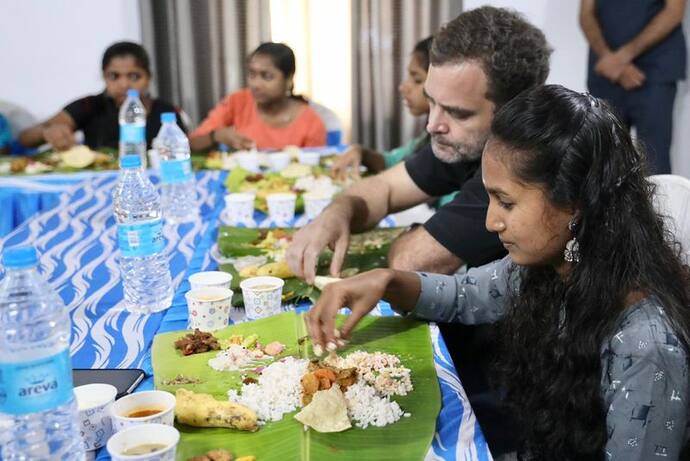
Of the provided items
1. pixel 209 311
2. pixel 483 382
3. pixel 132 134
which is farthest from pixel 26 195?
pixel 483 382

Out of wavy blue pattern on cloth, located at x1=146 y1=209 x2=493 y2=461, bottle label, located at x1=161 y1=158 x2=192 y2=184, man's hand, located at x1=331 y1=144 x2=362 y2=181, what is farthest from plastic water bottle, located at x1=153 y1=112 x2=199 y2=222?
wavy blue pattern on cloth, located at x1=146 y1=209 x2=493 y2=461

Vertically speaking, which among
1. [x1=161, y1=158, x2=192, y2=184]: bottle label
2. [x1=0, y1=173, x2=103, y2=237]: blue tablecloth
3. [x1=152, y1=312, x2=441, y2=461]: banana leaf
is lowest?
[x1=0, y1=173, x2=103, y2=237]: blue tablecloth

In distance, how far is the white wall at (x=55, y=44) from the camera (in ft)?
17.4

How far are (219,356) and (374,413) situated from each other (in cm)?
37

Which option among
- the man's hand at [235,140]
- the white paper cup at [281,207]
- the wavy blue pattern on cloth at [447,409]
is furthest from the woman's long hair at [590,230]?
the man's hand at [235,140]

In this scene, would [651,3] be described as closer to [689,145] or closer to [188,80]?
[689,145]

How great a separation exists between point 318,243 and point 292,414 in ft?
2.59

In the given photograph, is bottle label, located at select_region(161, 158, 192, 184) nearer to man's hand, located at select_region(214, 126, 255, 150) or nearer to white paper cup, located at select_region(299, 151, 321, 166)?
white paper cup, located at select_region(299, 151, 321, 166)

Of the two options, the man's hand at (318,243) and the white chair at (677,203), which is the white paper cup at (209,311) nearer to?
the man's hand at (318,243)

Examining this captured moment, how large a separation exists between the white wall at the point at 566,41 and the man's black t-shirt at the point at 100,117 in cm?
238

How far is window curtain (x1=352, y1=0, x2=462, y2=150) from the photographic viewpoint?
17.6 feet

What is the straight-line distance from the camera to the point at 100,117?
15.1ft

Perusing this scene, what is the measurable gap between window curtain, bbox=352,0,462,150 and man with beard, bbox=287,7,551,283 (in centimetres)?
333

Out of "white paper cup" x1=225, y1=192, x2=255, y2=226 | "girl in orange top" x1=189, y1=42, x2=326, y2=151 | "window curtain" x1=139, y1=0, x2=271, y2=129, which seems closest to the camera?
"white paper cup" x1=225, y1=192, x2=255, y2=226
